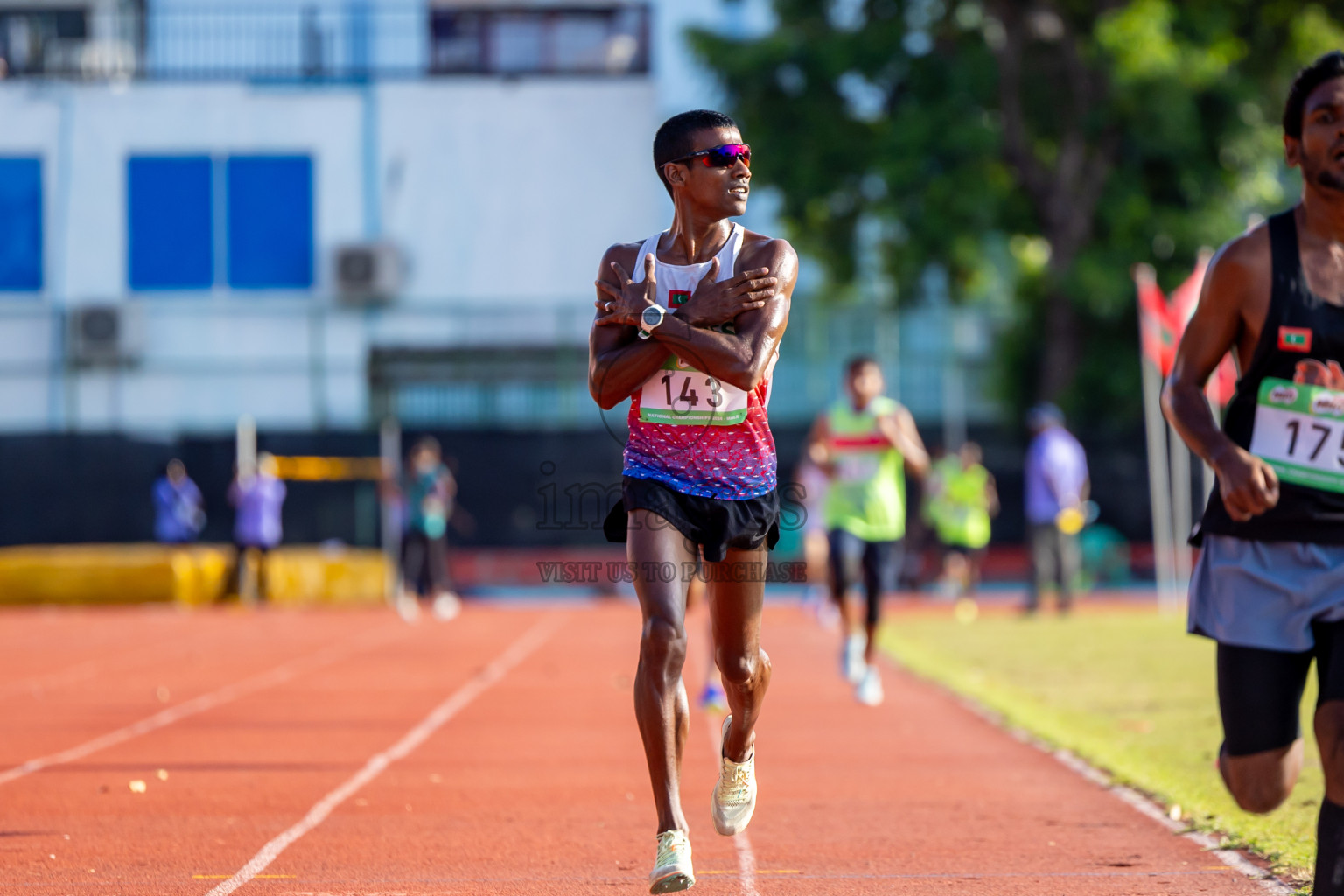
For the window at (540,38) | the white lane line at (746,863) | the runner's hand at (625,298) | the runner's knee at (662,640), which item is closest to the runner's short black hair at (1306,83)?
the runner's hand at (625,298)

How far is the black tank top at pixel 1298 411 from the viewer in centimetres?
380

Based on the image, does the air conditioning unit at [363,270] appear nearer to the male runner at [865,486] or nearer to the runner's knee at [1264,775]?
the male runner at [865,486]

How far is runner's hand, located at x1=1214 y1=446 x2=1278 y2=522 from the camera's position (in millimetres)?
3727

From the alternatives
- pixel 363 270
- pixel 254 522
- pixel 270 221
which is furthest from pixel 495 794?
pixel 270 221

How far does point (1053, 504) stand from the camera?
17.4 m

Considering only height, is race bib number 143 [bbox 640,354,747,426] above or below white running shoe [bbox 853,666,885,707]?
above

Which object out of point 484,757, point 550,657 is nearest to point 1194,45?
point 550,657

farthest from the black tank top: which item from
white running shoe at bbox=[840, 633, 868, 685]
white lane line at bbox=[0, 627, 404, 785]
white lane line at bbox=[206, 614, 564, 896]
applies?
white running shoe at bbox=[840, 633, 868, 685]

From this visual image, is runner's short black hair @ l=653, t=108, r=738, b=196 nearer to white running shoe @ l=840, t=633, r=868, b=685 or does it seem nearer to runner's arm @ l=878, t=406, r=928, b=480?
runner's arm @ l=878, t=406, r=928, b=480

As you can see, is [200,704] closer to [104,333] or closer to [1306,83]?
[1306,83]

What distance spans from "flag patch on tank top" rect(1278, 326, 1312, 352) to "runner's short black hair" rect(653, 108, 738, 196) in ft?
5.51

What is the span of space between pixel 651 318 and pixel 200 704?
22.8 ft

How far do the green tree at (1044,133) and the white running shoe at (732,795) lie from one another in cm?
1963

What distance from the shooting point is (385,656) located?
1430cm
